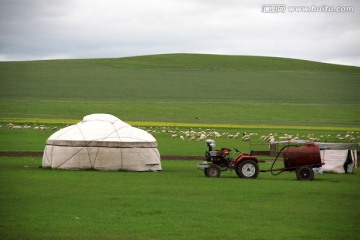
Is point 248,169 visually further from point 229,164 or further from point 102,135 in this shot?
point 102,135

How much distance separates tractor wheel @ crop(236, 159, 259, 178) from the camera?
83.7 ft

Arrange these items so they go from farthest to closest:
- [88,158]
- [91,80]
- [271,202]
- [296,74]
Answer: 1. [296,74]
2. [91,80]
3. [88,158]
4. [271,202]

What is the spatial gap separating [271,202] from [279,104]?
64.0 metres

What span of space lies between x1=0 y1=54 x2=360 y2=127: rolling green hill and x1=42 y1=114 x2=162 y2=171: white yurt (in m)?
38.4

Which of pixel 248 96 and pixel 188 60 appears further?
pixel 188 60

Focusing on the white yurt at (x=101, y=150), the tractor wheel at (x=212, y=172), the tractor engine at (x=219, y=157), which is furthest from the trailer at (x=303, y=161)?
the white yurt at (x=101, y=150)

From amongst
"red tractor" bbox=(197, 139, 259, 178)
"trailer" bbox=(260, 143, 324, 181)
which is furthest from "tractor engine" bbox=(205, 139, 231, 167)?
"trailer" bbox=(260, 143, 324, 181)

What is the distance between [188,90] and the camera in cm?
9150

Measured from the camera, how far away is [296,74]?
107750 millimetres

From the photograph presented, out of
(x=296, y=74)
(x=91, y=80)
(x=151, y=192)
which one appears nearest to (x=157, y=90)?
(x=91, y=80)

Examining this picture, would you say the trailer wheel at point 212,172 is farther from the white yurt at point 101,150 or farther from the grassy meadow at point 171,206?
the white yurt at point 101,150

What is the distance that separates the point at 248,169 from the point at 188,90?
66.0 meters

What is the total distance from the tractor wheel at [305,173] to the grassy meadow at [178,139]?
45 cm

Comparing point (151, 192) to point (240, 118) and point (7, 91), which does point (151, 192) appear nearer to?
point (240, 118)
